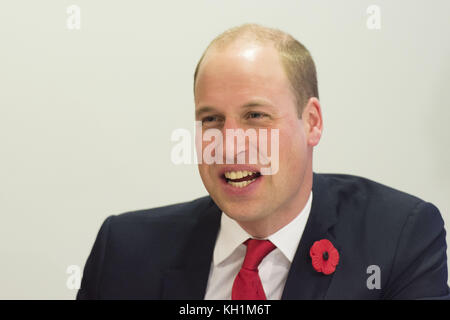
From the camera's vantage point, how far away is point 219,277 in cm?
165

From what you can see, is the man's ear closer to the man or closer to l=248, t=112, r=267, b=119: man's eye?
the man

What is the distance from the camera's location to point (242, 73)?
57.8 inches

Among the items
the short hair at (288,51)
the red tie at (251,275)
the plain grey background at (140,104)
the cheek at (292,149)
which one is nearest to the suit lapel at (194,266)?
the red tie at (251,275)

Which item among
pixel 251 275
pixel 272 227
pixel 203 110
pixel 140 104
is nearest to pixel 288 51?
pixel 203 110

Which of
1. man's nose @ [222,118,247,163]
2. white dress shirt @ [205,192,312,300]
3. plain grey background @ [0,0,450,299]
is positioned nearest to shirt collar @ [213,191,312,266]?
white dress shirt @ [205,192,312,300]

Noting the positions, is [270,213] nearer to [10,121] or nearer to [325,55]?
[325,55]

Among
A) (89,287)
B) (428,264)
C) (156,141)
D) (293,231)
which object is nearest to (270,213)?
(293,231)

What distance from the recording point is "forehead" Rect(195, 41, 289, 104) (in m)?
1.47

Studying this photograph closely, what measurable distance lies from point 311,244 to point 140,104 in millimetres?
1023

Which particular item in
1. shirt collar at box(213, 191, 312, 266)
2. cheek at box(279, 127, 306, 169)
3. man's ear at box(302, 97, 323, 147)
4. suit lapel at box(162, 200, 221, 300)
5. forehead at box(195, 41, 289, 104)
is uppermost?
forehead at box(195, 41, 289, 104)

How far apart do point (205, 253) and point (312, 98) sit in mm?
496

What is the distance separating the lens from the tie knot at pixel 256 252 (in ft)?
5.20

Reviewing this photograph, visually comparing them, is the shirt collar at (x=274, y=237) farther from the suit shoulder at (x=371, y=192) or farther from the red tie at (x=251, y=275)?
the suit shoulder at (x=371, y=192)

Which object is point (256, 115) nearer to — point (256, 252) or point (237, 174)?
point (237, 174)
